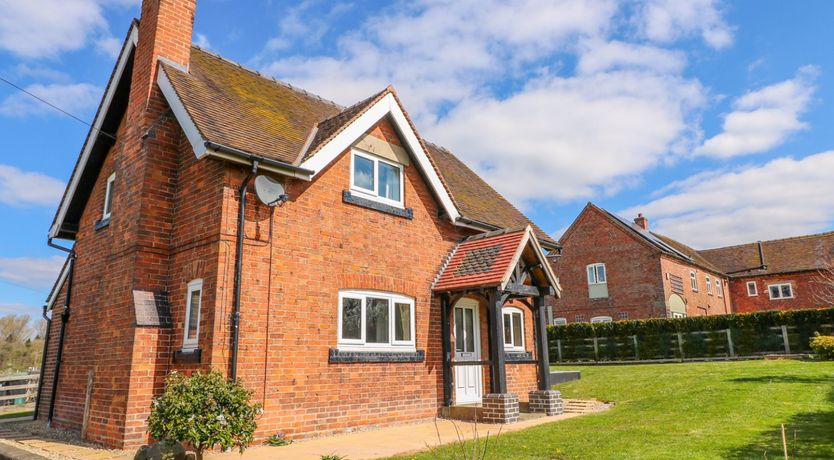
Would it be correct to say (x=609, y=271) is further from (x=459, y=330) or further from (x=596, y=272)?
(x=459, y=330)

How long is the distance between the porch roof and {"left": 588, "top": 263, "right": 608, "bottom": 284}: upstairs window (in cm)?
2498

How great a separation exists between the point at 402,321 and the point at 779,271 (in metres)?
42.5

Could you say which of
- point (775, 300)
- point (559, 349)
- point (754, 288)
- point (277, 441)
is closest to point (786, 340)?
point (559, 349)

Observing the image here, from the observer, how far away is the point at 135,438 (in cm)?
910

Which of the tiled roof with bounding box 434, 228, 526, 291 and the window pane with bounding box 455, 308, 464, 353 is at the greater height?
the tiled roof with bounding box 434, 228, 526, 291

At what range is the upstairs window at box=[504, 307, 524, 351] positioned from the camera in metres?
15.1

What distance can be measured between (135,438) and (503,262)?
7.87 meters

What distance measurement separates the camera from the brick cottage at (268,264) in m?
9.51

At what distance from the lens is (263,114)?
1209 cm

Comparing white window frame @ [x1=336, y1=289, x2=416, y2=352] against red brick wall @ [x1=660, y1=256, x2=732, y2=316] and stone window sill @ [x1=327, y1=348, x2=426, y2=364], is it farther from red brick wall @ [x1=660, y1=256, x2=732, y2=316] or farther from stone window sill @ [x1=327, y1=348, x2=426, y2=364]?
red brick wall @ [x1=660, y1=256, x2=732, y2=316]

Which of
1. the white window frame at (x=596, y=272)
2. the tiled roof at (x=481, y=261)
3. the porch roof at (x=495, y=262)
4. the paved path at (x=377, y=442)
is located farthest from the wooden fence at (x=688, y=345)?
the paved path at (x=377, y=442)

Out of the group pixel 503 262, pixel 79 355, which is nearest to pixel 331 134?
pixel 503 262

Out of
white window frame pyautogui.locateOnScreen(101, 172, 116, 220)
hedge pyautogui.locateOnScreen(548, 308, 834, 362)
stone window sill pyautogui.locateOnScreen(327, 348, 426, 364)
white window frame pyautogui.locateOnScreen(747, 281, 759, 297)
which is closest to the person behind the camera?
stone window sill pyautogui.locateOnScreen(327, 348, 426, 364)

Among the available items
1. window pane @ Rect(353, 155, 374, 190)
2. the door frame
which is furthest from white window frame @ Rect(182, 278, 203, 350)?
the door frame
